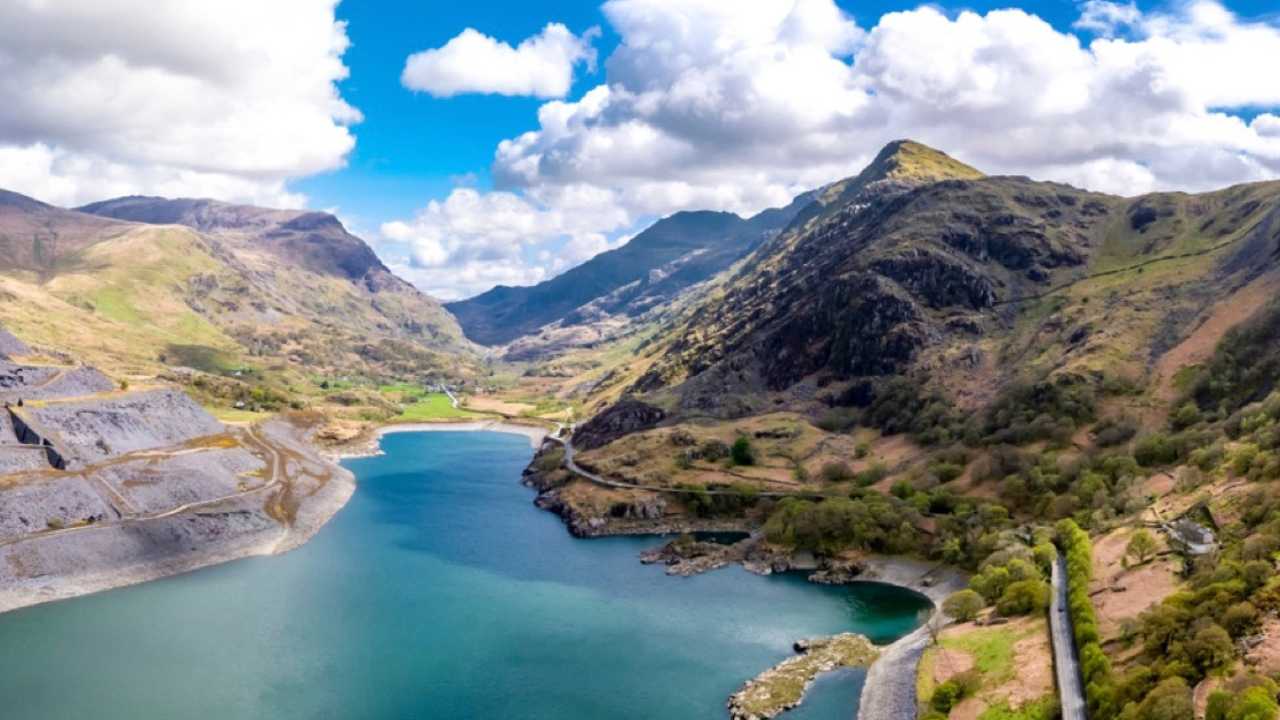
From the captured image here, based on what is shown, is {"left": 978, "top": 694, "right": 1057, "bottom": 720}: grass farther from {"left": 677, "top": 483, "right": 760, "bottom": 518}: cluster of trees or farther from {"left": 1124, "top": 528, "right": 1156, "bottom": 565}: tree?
{"left": 677, "top": 483, "right": 760, "bottom": 518}: cluster of trees

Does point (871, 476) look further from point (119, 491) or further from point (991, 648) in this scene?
point (119, 491)

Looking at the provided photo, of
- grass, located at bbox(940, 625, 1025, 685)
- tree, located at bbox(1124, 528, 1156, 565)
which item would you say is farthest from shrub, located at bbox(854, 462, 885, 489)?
grass, located at bbox(940, 625, 1025, 685)

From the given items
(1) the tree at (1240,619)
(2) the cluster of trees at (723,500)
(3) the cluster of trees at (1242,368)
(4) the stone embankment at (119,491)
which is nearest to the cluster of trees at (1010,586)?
(1) the tree at (1240,619)

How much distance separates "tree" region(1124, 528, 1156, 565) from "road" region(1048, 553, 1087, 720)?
8882 mm

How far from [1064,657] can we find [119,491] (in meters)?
149

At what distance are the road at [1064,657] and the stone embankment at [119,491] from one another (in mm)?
127816

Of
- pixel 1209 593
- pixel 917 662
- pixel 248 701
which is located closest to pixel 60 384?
pixel 248 701

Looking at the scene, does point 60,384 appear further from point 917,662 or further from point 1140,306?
point 1140,306

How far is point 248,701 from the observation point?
301 ft

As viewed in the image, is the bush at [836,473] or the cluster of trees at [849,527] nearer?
the cluster of trees at [849,527]

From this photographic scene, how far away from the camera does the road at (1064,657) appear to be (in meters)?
74.9

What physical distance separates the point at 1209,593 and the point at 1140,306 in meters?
142

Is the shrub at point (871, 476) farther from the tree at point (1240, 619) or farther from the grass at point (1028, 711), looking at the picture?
the tree at point (1240, 619)

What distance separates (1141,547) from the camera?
322ft
